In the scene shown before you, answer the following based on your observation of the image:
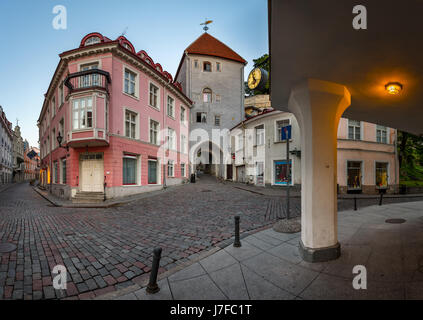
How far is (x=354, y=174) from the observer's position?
15734 millimetres

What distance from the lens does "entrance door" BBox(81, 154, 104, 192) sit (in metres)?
13.3

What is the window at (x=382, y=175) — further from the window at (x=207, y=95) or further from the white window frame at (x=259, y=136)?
the window at (x=207, y=95)

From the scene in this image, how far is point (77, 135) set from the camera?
12.5 meters

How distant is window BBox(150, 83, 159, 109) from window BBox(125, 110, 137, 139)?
8.47ft

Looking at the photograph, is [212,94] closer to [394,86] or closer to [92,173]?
[92,173]

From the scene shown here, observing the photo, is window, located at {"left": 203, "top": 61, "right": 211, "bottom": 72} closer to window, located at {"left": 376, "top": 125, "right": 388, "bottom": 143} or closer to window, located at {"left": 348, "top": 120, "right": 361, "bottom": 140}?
window, located at {"left": 348, "top": 120, "right": 361, "bottom": 140}

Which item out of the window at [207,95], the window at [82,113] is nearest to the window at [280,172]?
the window at [207,95]

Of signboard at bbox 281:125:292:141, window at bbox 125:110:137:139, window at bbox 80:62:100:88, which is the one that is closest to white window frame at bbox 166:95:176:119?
window at bbox 125:110:137:139

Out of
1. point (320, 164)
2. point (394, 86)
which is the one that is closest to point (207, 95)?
point (394, 86)

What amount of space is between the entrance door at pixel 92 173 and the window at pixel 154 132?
472 centimetres

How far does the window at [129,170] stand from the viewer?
549 inches
